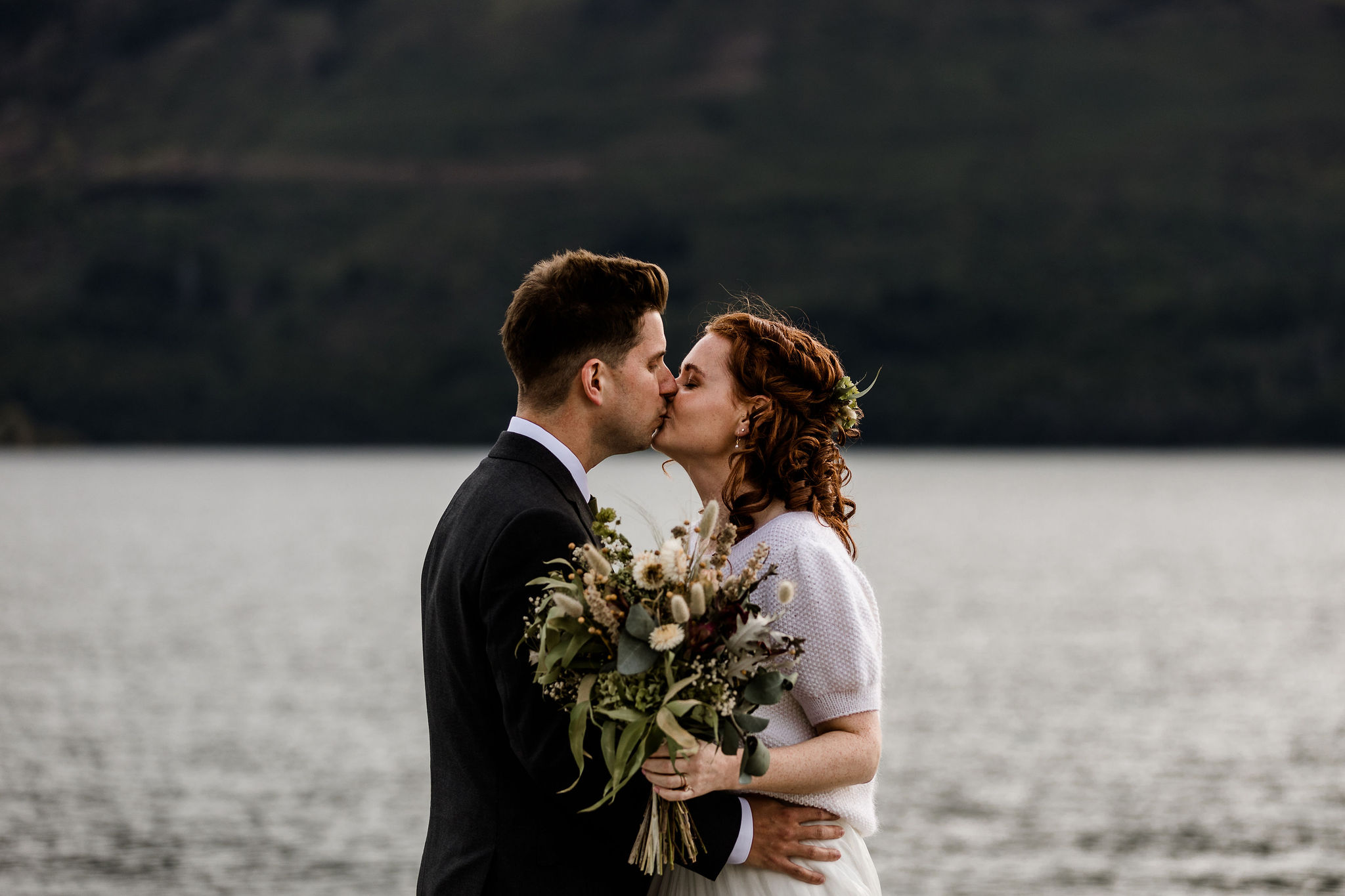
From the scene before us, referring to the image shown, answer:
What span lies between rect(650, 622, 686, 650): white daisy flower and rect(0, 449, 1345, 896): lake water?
15.6 inches

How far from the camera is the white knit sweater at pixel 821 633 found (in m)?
4.91

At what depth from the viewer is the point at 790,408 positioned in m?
5.37

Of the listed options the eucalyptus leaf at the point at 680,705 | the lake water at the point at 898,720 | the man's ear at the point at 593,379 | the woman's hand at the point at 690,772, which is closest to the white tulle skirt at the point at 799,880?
the woman's hand at the point at 690,772

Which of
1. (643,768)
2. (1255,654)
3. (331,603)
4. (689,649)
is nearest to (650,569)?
(689,649)

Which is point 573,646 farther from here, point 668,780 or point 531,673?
point 668,780

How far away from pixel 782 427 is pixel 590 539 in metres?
0.85

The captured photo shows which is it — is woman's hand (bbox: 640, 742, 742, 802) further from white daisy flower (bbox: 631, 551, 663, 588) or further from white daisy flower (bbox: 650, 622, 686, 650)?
white daisy flower (bbox: 631, 551, 663, 588)

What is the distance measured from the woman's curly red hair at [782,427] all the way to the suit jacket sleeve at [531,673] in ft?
2.53

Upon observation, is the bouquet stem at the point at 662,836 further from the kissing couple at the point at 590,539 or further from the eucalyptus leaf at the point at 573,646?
the eucalyptus leaf at the point at 573,646

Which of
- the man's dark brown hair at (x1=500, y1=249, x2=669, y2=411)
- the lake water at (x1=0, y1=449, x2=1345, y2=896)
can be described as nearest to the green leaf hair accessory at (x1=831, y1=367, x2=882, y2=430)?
the lake water at (x1=0, y1=449, x2=1345, y2=896)

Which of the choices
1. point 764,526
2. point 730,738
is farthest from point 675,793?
point 764,526

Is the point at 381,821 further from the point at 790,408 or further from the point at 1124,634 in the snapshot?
the point at 1124,634

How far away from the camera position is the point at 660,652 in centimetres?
437

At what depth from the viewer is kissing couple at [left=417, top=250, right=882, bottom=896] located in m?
4.73
